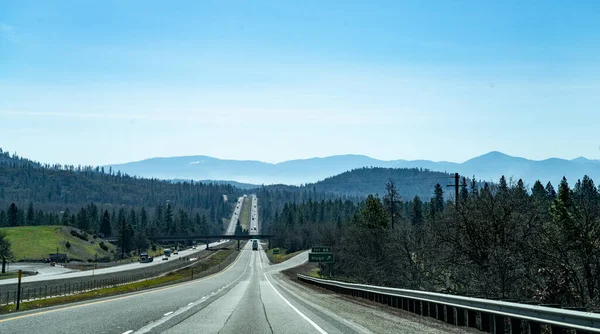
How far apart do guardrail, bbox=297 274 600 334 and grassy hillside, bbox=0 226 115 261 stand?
139305 millimetres

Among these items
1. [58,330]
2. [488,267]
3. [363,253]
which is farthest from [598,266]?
[363,253]

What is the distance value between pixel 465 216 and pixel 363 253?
50.0 metres

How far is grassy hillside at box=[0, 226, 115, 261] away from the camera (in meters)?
147

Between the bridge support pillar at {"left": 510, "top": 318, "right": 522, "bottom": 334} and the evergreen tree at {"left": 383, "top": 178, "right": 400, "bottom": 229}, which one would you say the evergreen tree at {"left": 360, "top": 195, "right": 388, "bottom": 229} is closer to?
the evergreen tree at {"left": 383, "top": 178, "right": 400, "bottom": 229}

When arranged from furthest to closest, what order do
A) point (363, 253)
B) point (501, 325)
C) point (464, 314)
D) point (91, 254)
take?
point (91, 254), point (363, 253), point (464, 314), point (501, 325)

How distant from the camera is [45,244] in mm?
155375

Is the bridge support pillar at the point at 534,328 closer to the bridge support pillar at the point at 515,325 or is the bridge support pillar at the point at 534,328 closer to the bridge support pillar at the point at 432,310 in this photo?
the bridge support pillar at the point at 515,325

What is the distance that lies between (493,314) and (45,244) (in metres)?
158

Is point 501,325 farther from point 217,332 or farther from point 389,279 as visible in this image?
point 389,279

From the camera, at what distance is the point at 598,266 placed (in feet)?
104

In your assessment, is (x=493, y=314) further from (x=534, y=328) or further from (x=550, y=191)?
(x=550, y=191)

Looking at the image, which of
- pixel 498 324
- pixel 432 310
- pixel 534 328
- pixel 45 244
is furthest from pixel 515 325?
pixel 45 244

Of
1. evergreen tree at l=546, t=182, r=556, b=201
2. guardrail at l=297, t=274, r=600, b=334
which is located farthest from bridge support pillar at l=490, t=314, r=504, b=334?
evergreen tree at l=546, t=182, r=556, b=201

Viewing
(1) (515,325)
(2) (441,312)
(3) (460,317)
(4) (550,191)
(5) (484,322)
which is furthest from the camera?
(4) (550,191)
